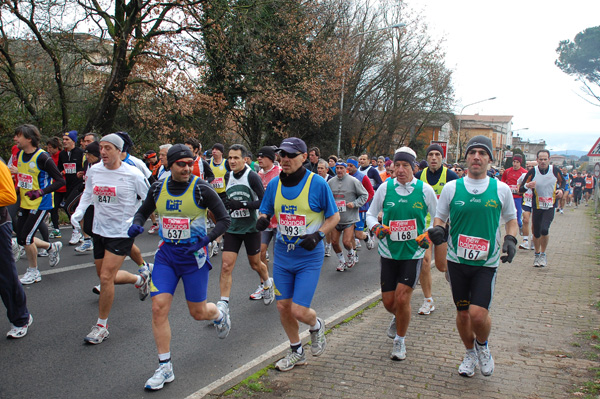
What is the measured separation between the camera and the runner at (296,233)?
4.25 metres

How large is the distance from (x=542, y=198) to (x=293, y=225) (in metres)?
→ 7.50

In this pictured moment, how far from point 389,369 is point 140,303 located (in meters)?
3.51

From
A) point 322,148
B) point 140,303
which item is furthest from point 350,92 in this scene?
point 140,303

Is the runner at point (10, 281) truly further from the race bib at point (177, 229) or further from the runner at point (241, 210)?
the runner at point (241, 210)

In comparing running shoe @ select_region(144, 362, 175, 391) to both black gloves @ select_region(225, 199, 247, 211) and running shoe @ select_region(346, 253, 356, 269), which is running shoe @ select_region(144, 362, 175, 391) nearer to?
black gloves @ select_region(225, 199, 247, 211)

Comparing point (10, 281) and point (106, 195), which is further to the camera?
point (106, 195)

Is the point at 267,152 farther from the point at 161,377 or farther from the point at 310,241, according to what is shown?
the point at 161,377

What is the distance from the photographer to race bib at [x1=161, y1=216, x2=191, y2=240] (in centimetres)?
415

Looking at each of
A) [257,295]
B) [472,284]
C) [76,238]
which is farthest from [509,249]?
[76,238]

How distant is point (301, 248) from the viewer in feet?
14.1

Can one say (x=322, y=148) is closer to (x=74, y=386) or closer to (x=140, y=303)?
(x=140, y=303)

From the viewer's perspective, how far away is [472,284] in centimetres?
416

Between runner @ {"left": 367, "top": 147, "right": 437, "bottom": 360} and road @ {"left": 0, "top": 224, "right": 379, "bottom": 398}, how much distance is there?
131 centimetres

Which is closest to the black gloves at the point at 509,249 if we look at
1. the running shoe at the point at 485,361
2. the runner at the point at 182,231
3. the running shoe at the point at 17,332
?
the running shoe at the point at 485,361
